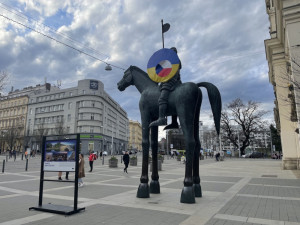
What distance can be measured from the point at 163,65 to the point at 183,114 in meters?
1.96

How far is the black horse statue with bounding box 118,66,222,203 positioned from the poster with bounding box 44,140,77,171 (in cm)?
281

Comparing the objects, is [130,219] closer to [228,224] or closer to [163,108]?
[228,224]

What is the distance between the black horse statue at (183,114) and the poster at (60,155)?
9.21ft

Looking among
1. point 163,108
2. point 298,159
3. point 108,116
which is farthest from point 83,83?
point 163,108

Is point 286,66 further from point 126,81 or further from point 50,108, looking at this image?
point 50,108

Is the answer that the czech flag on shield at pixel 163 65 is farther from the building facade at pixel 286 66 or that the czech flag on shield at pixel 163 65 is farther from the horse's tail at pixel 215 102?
the building facade at pixel 286 66

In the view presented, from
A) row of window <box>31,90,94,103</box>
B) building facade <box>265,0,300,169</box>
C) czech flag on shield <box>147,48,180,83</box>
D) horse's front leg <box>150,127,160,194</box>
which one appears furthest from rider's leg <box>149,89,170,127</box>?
row of window <box>31,90,94,103</box>

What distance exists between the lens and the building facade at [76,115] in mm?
68938

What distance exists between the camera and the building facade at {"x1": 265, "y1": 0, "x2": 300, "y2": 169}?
16234 millimetres

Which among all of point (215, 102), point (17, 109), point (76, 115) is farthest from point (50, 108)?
point (215, 102)

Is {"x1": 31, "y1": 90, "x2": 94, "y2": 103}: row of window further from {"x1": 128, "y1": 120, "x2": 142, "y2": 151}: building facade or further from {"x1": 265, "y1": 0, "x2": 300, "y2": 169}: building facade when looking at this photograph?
{"x1": 128, "y1": 120, "x2": 142, "y2": 151}: building facade

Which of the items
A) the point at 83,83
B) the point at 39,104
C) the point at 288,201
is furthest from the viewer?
the point at 39,104

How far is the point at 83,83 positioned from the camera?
73.3m

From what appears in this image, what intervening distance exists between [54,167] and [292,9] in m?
18.8
